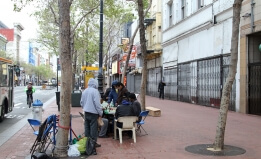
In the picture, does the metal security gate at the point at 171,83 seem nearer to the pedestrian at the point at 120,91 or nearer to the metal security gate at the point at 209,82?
the metal security gate at the point at 209,82

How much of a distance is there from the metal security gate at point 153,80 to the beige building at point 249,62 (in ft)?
54.1

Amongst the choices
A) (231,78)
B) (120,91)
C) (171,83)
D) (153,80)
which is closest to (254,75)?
(120,91)

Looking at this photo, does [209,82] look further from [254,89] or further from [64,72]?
[64,72]

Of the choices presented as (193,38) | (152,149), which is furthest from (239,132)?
(193,38)

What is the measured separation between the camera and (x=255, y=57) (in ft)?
54.7

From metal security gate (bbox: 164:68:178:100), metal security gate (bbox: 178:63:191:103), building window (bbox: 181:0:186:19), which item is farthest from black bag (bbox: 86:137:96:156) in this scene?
building window (bbox: 181:0:186:19)

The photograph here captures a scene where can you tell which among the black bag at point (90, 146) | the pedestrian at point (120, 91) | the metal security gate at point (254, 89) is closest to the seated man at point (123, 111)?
the black bag at point (90, 146)

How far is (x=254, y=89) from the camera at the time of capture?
16.3m

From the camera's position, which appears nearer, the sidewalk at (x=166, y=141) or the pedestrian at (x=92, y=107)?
the sidewalk at (x=166, y=141)

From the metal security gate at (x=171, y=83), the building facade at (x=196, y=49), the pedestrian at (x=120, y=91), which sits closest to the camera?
the pedestrian at (x=120, y=91)

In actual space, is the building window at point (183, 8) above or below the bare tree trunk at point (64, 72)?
above

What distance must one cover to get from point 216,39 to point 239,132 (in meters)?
10.3

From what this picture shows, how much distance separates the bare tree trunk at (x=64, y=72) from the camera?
24.2ft

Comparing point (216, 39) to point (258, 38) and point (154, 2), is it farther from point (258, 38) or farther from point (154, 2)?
point (154, 2)
